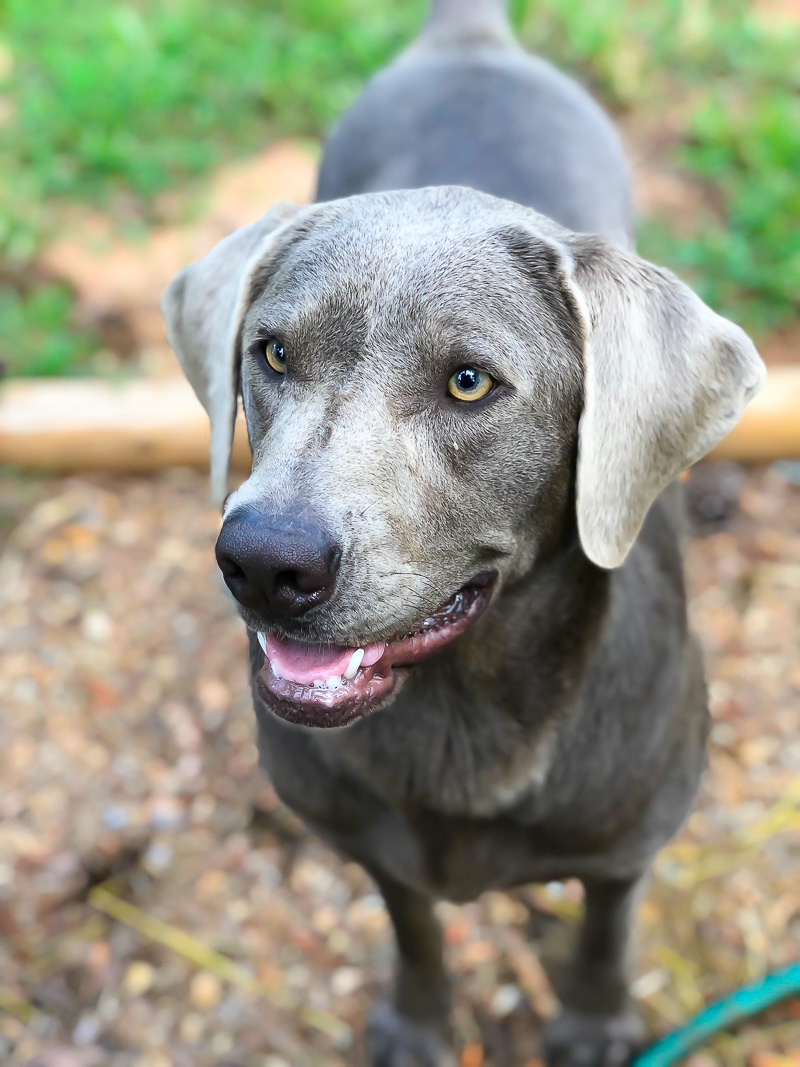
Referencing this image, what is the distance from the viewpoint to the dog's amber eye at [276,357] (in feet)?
5.75

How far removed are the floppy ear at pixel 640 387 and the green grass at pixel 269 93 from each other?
2.43m

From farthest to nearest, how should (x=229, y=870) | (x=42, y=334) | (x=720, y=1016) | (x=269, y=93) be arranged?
(x=269, y=93) → (x=42, y=334) → (x=229, y=870) → (x=720, y=1016)

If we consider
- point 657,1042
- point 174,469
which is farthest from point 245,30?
point 657,1042

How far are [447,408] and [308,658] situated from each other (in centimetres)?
43

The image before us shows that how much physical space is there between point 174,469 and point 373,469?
2275 millimetres

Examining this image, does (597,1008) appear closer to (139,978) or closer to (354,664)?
(139,978)

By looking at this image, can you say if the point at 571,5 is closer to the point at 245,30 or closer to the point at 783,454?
the point at 245,30

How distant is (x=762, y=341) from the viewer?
12.7ft

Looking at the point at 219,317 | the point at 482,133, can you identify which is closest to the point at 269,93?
the point at 482,133

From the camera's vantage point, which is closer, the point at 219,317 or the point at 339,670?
the point at 339,670

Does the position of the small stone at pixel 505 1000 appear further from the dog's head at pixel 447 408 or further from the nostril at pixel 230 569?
the nostril at pixel 230 569

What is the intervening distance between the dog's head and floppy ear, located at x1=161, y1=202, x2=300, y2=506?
0.10 metres

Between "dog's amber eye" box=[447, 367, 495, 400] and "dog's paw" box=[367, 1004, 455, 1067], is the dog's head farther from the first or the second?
"dog's paw" box=[367, 1004, 455, 1067]

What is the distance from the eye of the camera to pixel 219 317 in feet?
6.46
